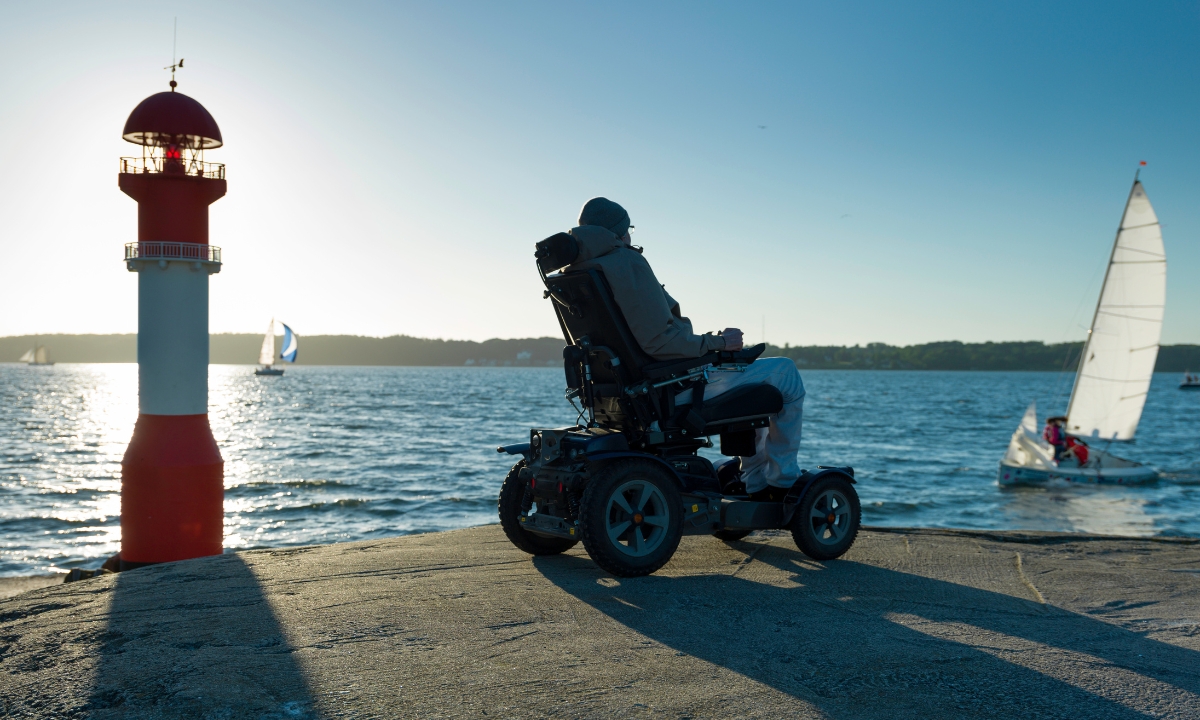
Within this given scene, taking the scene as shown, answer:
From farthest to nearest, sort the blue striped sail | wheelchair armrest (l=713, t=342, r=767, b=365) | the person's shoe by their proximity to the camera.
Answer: the blue striped sail → the person's shoe → wheelchair armrest (l=713, t=342, r=767, b=365)

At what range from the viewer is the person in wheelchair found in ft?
16.5

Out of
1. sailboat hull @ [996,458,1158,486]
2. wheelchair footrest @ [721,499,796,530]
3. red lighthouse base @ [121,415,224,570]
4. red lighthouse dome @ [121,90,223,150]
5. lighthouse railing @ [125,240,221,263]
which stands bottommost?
sailboat hull @ [996,458,1158,486]

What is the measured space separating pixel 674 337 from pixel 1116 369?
101ft

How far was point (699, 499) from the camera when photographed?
→ 537 centimetres

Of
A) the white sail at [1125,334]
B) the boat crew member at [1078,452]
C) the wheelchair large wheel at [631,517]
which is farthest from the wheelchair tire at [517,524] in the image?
the white sail at [1125,334]

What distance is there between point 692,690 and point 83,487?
24.3 meters

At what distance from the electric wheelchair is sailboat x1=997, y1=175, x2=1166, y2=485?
24.3m

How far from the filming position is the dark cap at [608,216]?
5340mm

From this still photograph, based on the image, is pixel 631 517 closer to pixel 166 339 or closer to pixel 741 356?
pixel 741 356

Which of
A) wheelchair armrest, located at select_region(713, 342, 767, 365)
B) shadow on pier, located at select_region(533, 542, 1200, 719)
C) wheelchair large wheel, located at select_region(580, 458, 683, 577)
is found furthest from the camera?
wheelchair armrest, located at select_region(713, 342, 767, 365)

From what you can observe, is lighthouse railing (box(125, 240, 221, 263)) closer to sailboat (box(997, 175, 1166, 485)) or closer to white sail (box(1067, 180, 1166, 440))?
sailboat (box(997, 175, 1166, 485))

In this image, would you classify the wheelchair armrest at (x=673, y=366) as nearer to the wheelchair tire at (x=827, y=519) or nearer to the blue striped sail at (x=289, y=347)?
the wheelchair tire at (x=827, y=519)

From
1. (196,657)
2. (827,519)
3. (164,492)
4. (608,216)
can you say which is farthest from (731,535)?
(164,492)

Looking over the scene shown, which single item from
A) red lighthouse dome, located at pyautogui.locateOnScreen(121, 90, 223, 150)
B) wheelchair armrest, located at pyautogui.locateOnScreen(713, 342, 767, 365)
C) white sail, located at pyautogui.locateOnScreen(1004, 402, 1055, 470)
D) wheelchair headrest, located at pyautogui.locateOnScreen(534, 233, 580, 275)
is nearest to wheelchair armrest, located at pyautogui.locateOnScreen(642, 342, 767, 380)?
wheelchair armrest, located at pyautogui.locateOnScreen(713, 342, 767, 365)
